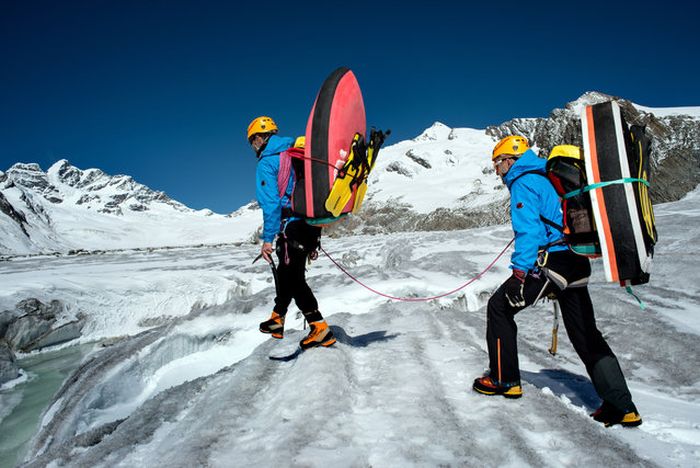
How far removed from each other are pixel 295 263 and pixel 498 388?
2329mm

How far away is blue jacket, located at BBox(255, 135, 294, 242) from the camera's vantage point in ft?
13.5

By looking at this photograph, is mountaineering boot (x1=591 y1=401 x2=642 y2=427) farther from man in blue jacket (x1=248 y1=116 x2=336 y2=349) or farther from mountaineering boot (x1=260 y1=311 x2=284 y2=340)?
mountaineering boot (x1=260 y1=311 x2=284 y2=340)

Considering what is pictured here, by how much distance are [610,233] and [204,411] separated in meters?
3.47

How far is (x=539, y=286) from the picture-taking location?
10.8 ft

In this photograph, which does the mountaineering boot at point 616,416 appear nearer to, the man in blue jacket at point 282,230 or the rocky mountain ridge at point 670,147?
the man in blue jacket at point 282,230

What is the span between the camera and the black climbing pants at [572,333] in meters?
3.13

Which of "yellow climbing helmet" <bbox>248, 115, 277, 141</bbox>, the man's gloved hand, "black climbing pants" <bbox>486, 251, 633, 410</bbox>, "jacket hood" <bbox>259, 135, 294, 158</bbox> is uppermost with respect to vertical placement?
"yellow climbing helmet" <bbox>248, 115, 277, 141</bbox>

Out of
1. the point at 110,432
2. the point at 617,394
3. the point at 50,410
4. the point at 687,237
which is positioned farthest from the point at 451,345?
the point at 687,237

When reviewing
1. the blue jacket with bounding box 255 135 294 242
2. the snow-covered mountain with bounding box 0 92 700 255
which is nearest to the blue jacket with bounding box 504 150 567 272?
the blue jacket with bounding box 255 135 294 242

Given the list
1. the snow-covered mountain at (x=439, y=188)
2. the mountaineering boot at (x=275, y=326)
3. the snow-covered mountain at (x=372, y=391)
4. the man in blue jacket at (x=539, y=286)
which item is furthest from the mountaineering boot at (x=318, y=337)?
the snow-covered mountain at (x=439, y=188)

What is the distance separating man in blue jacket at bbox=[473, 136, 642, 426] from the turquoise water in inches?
211

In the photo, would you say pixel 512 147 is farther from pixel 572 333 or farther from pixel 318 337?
pixel 318 337

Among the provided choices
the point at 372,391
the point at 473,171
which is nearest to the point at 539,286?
the point at 372,391

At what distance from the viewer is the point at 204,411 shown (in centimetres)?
324
